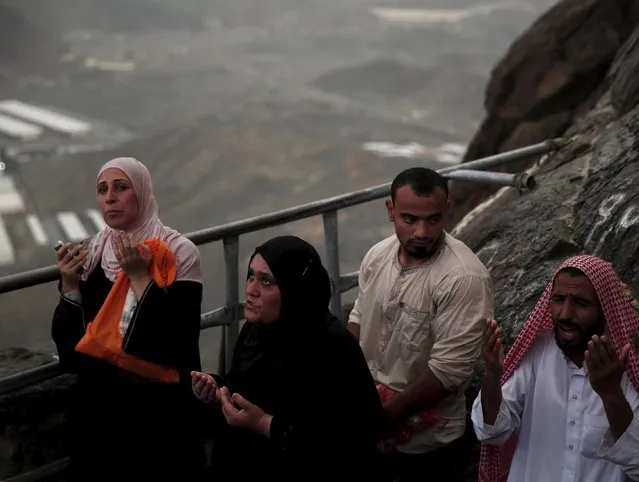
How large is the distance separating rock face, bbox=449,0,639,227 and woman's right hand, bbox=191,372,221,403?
15.9 ft

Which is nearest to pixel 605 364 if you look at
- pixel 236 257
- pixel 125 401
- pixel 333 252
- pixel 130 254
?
pixel 130 254

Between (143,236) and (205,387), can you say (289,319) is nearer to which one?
(205,387)

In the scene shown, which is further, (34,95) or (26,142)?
(34,95)

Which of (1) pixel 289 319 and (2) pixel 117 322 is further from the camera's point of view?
(2) pixel 117 322

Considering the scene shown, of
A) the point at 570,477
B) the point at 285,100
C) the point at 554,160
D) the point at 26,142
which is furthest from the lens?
the point at 285,100

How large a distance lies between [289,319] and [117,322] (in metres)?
0.71

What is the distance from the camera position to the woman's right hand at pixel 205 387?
2205 millimetres

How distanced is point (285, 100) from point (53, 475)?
3710 centimetres

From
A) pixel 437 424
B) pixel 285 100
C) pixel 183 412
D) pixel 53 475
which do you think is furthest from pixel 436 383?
pixel 285 100

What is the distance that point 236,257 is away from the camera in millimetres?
3332

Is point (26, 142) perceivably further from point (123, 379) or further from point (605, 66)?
point (123, 379)

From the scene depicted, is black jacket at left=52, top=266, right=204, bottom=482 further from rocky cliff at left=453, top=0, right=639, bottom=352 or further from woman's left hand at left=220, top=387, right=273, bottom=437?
rocky cliff at left=453, top=0, right=639, bottom=352

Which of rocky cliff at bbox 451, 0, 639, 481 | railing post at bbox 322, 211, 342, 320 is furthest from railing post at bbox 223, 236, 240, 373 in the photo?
rocky cliff at bbox 451, 0, 639, 481

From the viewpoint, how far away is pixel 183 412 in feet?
8.91
